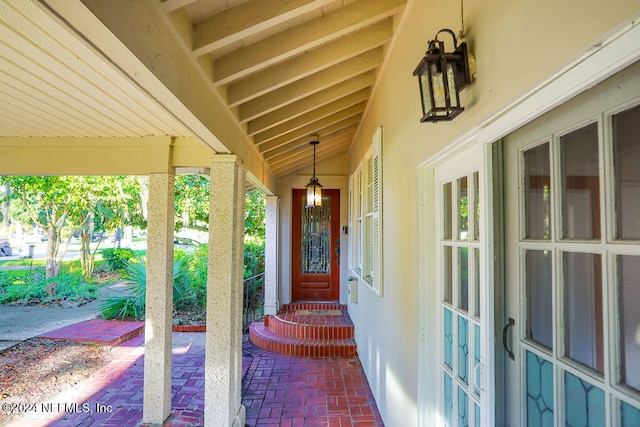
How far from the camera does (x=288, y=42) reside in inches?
81.5

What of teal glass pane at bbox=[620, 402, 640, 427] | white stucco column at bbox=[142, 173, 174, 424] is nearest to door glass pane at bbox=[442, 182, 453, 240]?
teal glass pane at bbox=[620, 402, 640, 427]

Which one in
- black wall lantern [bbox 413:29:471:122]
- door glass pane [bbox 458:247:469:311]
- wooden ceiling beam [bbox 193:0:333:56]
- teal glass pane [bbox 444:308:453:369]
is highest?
wooden ceiling beam [bbox 193:0:333:56]

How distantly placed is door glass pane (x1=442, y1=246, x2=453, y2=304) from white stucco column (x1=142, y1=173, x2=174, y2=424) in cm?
227

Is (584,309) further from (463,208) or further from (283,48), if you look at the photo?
(283,48)

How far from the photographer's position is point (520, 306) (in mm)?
1290

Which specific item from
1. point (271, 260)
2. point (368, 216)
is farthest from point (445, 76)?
point (271, 260)

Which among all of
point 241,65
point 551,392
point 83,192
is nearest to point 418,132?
point 241,65

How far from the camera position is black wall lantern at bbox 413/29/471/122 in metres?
1.30

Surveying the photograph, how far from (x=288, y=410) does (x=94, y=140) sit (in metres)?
3.02

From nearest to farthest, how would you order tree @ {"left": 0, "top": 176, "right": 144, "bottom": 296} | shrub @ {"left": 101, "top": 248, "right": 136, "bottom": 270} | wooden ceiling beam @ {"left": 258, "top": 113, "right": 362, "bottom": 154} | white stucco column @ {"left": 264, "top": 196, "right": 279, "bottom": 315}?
1. wooden ceiling beam @ {"left": 258, "top": 113, "right": 362, "bottom": 154}
2. white stucco column @ {"left": 264, "top": 196, "right": 279, "bottom": 315}
3. tree @ {"left": 0, "top": 176, "right": 144, "bottom": 296}
4. shrub @ {"left": 101, "top": 248, "right": 136, "bottom": 270}

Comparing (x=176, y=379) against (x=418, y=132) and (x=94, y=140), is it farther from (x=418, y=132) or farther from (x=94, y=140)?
(x=418, y=132)

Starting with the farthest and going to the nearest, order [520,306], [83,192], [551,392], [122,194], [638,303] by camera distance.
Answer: [122,194], [83,192], [520,306], [551,392], [638,303]

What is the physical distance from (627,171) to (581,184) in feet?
0.53

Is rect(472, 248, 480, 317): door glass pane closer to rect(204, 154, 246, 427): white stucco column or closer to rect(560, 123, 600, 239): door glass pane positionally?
rect(560, 123, 600, 239): door glass pane
